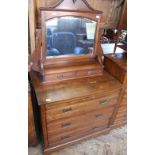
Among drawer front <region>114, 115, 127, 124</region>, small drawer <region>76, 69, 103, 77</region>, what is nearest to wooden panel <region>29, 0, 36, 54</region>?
small drawer <region>76, 69, 103, 77</region>

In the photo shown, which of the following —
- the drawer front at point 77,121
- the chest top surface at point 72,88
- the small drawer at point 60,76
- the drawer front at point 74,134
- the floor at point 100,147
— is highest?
the small drawer at point 60,76

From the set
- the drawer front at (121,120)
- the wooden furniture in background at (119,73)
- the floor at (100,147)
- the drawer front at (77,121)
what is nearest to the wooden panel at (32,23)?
the drawer front at (77,121)

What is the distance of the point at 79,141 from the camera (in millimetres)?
1647

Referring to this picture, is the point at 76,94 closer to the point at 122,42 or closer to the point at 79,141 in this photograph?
the point at 79,141

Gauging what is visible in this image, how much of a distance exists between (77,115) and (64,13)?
0.95 m

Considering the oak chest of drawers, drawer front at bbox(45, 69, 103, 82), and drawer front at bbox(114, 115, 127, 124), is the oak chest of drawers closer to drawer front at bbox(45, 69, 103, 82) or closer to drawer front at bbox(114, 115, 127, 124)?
drawer front at bbox(45, 69, 103, 82)

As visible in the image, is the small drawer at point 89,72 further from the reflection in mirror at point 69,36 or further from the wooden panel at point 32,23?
the wooden panel at point 32,23

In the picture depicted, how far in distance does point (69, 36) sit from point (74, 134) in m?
1.03

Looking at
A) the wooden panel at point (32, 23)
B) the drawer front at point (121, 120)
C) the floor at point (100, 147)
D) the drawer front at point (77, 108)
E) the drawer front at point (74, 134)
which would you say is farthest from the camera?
the drawer front at point (121, 120)

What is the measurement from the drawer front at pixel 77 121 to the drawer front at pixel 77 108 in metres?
0.06

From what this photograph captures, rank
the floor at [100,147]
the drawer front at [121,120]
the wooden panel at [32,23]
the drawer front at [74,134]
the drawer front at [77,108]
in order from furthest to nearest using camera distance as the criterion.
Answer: the drawer front at [121,120] < the floor at [100,147] < the drawer front at [74,134] < the drawer front at [77,108] < the wooden panel at [32,23]

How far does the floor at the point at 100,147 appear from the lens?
1.60m

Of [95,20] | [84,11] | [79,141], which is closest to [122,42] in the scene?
[95,20]

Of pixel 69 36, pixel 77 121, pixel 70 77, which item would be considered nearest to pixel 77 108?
pixel 77 121
